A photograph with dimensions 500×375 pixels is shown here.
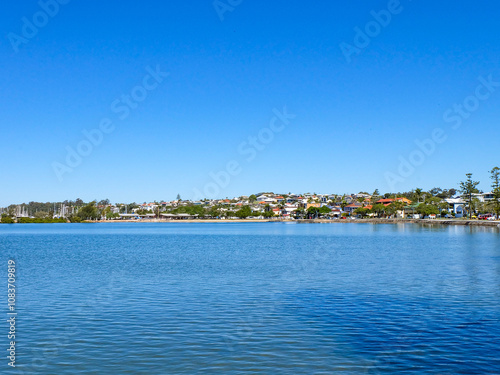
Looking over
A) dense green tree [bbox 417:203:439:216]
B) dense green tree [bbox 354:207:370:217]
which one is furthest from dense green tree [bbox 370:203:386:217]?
dense green tree [bbox 417:203:439:216]

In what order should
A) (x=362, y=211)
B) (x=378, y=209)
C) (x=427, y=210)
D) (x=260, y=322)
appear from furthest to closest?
(x=362, y=211)
(x=378, y=209)
(x=427, y=210)
(x=260, y=322)

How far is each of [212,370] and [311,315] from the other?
578cm

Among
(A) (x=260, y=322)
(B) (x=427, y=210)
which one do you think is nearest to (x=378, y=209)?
(B) (x=427, y=210)

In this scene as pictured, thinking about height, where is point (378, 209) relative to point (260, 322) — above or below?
above

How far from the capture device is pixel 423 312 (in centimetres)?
1565

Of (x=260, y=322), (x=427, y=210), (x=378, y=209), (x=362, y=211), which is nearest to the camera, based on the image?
(x=260, y=322)

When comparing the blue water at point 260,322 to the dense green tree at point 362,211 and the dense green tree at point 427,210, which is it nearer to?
the dense green tree at point 427,210

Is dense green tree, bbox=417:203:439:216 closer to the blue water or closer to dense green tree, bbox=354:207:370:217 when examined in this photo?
dense green tree, bbox=354:207:370:217

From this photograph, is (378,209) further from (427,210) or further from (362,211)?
(427,210)

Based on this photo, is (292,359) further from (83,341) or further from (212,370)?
(83,341)

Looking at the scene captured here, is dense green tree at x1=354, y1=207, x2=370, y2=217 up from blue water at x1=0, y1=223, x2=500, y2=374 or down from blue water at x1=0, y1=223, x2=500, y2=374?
up

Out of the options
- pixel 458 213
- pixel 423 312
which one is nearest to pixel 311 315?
pixel 423 312

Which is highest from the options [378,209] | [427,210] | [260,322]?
[378,209]

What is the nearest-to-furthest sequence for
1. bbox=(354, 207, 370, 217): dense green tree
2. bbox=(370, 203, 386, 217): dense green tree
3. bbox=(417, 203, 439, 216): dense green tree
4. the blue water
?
the blue water < bbox=(417, 203, 439, 216): dense green tree < bbox=(370, 203, 386, 217): dense green tree < bbox=(354, 207, 370, 217): dense green tree
